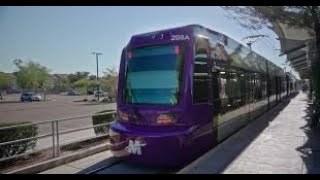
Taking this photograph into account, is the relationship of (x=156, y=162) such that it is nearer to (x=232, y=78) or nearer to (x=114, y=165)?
(x=114, y=165)

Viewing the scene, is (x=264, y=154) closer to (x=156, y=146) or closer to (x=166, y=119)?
(x=166, y=119)

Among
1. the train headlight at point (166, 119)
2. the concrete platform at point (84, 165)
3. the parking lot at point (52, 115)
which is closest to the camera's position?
the train headlight at point (166, 119)

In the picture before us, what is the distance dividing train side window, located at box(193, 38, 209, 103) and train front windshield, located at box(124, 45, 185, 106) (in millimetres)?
396

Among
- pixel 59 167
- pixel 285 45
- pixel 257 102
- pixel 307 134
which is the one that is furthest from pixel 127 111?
pixel 285 45

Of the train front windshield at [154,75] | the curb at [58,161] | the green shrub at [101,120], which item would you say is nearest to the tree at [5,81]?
the green shrub at [101,120]

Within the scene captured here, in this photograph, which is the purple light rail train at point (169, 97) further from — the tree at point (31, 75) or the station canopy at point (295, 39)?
the tree at point (31, 75)

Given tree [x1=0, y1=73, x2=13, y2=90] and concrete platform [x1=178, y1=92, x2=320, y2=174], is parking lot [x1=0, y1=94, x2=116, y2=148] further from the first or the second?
tree [x1=0, y1=73, x2=13, y2=90]

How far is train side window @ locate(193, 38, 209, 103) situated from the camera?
7930 millimetres

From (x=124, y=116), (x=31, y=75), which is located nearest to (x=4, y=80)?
(x=31, y=75)

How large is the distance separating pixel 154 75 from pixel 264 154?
3.18 metres

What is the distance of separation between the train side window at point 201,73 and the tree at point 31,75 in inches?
3536

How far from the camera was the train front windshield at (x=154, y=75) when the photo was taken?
7.78 metres

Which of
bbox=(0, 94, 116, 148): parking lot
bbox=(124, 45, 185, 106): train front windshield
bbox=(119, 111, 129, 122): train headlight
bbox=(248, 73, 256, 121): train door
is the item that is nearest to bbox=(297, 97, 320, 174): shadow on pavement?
bbox=(248, 73, 256, 121): train door

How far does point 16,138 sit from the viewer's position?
9.28m
